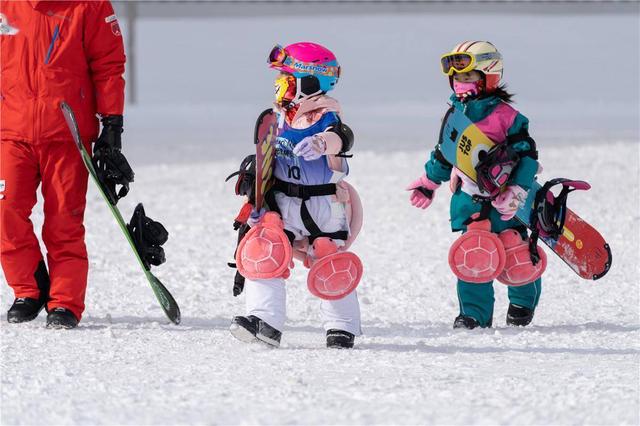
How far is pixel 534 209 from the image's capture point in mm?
6434

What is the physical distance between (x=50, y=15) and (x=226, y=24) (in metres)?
28.7

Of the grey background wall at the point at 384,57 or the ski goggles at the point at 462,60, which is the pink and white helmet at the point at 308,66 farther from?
the grey background wall at the point at 384,57

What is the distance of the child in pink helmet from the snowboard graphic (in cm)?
6

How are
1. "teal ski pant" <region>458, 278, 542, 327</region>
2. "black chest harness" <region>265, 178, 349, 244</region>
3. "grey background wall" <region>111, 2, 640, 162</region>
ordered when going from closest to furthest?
"black chest harness" <region>265, 178, 349, 244</region> → "teal ski pant" <region>458, 278, 542, 327</region> → "grey background wall" <region>111, 2, 640, 162</region>

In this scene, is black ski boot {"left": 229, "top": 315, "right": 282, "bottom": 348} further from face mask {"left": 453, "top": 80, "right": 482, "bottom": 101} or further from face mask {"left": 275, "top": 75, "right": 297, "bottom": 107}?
face mask {"left": 453, "top": 80, "right": 482, "bottom": 101}

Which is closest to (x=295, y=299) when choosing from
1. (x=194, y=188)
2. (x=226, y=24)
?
(x=194, y=188)

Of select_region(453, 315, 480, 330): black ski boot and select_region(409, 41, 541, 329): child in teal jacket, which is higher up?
select_region(409, 41, 541, 329): child in teal jacket

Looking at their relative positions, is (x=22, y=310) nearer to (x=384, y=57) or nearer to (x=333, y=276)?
(x=333, y=276)

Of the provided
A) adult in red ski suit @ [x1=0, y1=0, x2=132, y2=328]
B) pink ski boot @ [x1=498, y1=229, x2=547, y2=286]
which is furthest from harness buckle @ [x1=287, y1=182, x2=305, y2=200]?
pink ski boot @ [x1=498, y1=229, x2=547, y2=286]

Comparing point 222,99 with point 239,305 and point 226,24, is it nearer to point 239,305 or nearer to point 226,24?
point 226,24

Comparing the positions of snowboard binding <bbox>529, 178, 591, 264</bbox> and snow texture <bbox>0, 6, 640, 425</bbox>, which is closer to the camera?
snow texture <bbox>0, 6, 640, 425</bbox>

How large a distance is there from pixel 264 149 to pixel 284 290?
0.65 metres

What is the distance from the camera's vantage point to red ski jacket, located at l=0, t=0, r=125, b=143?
6.05 m

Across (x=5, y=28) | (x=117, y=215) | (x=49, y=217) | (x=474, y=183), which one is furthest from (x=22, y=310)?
(x=474, y=183)
